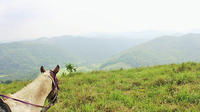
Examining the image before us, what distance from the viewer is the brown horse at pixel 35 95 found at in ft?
10.1

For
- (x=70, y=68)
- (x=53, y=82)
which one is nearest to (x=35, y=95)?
(x=53, y=82)

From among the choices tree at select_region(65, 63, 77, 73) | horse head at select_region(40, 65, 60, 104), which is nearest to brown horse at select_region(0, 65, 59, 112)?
horse head at select_region(40, 65, 60, 104)

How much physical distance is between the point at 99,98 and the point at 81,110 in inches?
47.2

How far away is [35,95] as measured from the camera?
11.0 feet

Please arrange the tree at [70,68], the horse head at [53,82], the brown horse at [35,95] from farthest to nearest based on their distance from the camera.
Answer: the tree at [70,68]
the horse head at [53,82]
the brown horse at [35,95]

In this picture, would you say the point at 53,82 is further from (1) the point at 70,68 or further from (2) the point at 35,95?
(1) the point at 70,68

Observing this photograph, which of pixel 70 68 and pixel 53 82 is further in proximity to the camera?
pixel 70 68

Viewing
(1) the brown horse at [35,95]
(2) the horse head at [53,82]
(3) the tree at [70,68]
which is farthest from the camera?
(3) the tree at [70,68]

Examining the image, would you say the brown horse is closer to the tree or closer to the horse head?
the horse head

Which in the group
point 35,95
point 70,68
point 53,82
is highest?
point 53,82

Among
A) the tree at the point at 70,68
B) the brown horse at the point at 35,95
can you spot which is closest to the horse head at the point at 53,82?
the brown horse at the point at 35,95

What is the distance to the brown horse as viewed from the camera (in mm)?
3072

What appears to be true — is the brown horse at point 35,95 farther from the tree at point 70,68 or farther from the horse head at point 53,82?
the tree at point 70,68

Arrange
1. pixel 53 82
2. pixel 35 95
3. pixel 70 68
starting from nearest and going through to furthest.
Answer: pixel 35 95 < pixel 53 82 < pixel 70 68
